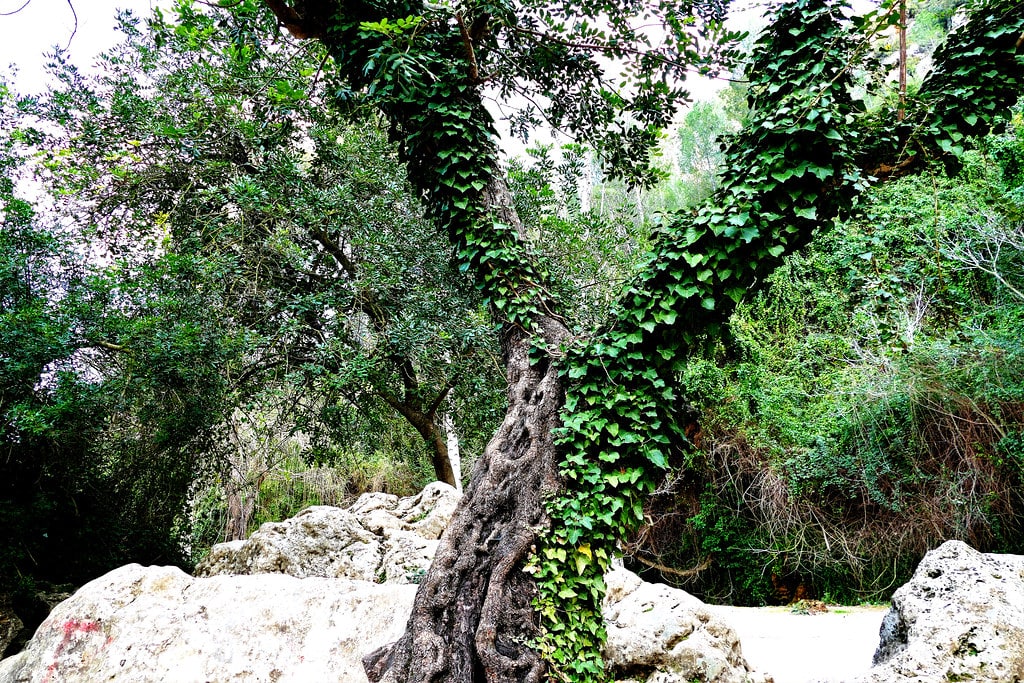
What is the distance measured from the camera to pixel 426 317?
6992 millimetres

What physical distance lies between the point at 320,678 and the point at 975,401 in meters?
8.12

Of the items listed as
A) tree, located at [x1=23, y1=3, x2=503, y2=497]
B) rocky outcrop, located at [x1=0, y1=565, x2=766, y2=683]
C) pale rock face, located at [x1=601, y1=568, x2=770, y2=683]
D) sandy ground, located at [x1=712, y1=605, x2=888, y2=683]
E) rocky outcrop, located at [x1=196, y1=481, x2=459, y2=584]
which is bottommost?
sandy ground, located at [x1=712, y1=605, x2=888, y2=683]

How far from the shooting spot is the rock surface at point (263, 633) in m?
4.08

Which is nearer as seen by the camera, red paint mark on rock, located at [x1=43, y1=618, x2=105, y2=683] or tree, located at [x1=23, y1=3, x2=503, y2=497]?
red paint mark on rock, located at [x1=43, y1=618, x2=105, y2=683]

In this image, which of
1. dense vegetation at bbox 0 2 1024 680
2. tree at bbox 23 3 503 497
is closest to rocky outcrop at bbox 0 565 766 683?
dense vegetation at bbox 0 2 1024 680

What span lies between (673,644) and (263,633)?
2979 mm

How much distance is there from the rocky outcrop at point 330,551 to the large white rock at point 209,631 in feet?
5.63

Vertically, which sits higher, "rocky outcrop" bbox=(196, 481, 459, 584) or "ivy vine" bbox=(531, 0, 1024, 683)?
"ivy vine" bbox=(531, 0, 1024, 683)

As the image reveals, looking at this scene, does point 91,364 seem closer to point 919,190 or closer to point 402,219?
point 402,219

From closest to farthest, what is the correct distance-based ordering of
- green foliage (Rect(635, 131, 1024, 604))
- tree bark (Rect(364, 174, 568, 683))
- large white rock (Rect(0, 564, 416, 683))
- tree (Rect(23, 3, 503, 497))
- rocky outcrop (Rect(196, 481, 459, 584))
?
tree bark (Rect(364, 174, 568, 683)) < large white rock (Rect(0, 564, 416, 683)) < rocky outcrop (Rect(196, 481, 459, 584)) < tree (Rect(23, 3, 503, 497)) < green foliage (Rect(635, 131, 1024, 604))

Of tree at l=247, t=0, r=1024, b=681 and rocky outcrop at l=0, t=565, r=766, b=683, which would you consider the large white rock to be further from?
tree at l=247, t=0, r=1024, b=681

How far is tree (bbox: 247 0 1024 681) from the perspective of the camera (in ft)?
12.4

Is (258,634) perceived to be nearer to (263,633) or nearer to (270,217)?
(263,633)

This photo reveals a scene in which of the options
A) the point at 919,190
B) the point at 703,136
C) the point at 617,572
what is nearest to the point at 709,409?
the point at 919,190
